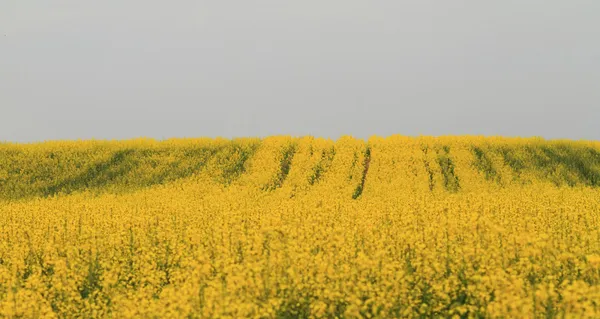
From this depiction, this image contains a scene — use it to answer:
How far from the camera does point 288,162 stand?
46094mm

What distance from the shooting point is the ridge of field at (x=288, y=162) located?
42.0 meters

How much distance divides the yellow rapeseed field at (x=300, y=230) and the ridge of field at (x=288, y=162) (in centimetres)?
18

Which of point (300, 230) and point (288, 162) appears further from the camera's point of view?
point (288, 162)

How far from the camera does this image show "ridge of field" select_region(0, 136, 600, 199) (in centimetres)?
4197

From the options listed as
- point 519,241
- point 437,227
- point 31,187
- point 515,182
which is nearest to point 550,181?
point 515,182

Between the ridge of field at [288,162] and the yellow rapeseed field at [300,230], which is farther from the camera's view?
the ridge of field at [288,162]

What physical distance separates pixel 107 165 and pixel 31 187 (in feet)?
19.1

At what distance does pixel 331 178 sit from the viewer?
41.4 meters

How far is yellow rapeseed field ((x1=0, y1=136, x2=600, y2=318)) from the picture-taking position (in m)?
11.6

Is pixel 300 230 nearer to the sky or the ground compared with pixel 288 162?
nearer to the ground

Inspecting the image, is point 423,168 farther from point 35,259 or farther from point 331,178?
point 35,259

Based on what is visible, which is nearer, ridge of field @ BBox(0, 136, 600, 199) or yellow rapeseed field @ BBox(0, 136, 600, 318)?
yellow rapeseed field @ BBox(0, 136, 600, 318)

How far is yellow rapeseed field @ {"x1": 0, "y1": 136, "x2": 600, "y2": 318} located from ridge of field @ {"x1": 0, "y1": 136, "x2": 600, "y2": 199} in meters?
0.18

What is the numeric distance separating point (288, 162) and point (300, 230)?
3018 centimetres
